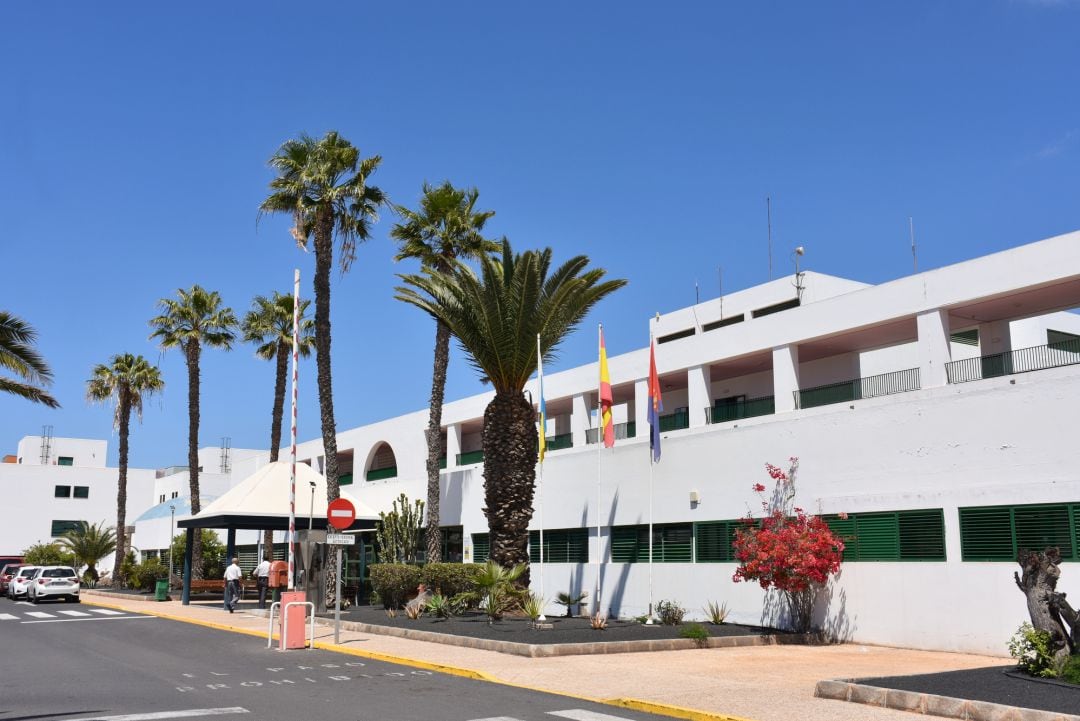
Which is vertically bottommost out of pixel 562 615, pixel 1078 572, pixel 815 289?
pixel 562 615

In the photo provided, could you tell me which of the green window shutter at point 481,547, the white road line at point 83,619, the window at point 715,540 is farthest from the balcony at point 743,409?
the white road line at point 83,619

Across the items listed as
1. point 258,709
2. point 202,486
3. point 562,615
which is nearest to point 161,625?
point 562,615

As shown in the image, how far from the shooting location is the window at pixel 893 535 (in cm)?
1919

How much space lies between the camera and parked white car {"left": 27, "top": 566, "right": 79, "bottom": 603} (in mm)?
38531

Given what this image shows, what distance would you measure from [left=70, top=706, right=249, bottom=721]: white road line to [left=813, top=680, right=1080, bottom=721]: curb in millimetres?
7218

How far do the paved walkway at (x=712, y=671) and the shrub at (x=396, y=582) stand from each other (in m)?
5.90

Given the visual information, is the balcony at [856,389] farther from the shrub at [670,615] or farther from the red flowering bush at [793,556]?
the shrub at [670,615]

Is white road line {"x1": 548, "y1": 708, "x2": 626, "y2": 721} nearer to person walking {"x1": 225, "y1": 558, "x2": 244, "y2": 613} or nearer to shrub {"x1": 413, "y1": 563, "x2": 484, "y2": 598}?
shrub {"x1": 413, "y1": 563, "x2": 484, "y2": 598}

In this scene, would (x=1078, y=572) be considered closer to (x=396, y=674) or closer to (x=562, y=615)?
(x=396, y=674)

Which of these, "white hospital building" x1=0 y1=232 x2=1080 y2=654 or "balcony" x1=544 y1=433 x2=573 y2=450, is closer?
"white hospital building" x1=0 y1=232 x2=1080 y2=654

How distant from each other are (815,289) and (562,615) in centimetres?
1631

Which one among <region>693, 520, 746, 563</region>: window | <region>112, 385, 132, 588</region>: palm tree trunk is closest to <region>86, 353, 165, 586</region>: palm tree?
<region>112, 385, 132, 588</region>: palm tree trunk

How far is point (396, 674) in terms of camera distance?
15148 mm

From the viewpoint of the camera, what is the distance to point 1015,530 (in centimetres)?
1781
